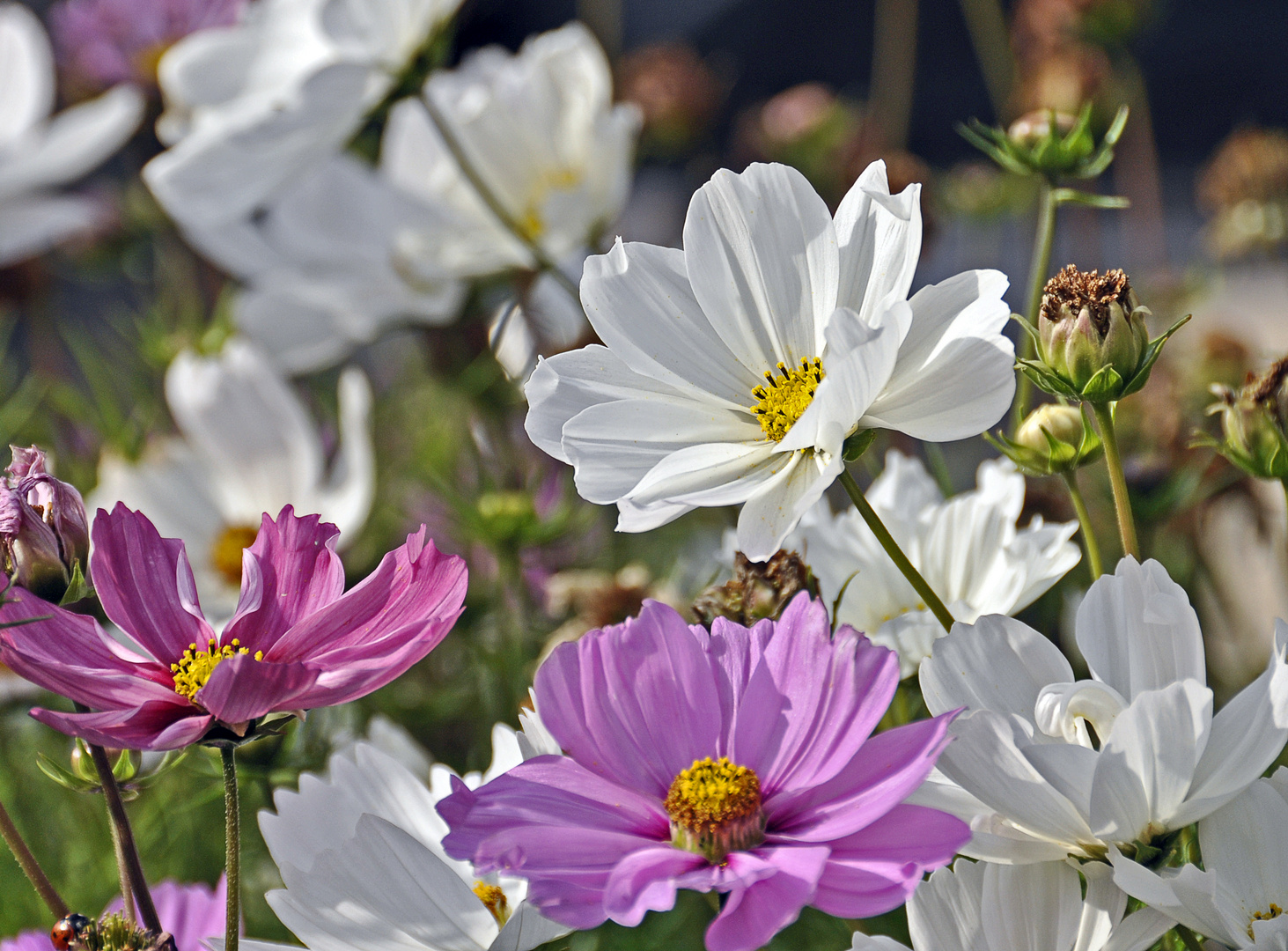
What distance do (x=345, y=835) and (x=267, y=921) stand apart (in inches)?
9.2

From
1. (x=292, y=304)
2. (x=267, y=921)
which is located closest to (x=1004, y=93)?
(x=292, y=304)

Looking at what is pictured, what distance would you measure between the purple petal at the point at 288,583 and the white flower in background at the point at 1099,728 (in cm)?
12

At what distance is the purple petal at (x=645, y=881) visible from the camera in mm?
174

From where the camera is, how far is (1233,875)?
0.21 metres

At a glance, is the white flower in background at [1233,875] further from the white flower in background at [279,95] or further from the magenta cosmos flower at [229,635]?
the white flower in background at [279,95]

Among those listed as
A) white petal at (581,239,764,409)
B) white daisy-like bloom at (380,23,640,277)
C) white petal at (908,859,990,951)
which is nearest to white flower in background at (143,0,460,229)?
white daisy-like bloom at (380,23,640,277)

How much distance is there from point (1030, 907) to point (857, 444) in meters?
0.09

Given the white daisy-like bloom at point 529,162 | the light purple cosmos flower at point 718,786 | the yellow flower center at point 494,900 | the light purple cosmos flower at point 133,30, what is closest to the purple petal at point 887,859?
the light purple cosmos flower at point 718,786

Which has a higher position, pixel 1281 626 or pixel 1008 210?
pixel 1281 626

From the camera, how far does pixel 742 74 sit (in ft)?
7.27

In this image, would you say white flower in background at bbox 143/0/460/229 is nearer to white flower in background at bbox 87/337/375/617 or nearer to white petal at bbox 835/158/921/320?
white flower in background at bbox 87/337/375/617

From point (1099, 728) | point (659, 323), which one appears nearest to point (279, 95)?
point (659, 323)

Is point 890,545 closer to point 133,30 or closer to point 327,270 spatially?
point 327,270

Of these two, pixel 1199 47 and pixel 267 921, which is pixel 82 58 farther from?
pixel 1199 47
